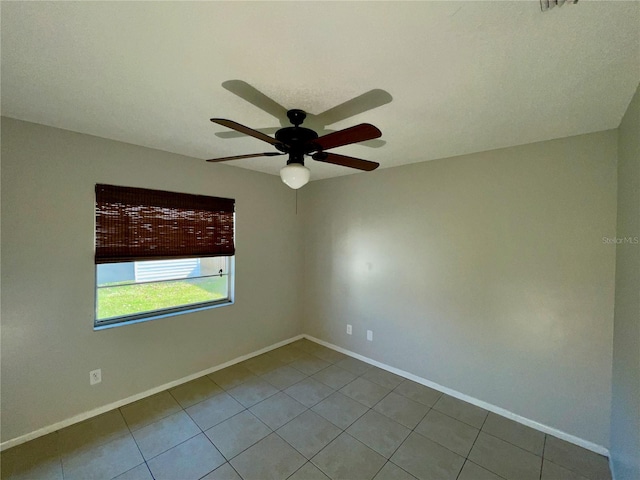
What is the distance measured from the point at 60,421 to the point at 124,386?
43 centimetres

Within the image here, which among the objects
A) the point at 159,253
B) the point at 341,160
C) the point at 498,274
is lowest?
the point at 498,274

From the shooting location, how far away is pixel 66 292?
2086mm

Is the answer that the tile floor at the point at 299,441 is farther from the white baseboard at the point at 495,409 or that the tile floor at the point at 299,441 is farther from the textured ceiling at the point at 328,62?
the textured ceiling at the point at 328,62

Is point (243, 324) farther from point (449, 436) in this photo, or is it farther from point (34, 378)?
point (449, 436)

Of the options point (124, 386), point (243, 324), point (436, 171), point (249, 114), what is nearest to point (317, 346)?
point (243, 324)

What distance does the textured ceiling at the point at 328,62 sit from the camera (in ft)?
3.11

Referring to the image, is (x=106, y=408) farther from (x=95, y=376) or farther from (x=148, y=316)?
(x=148, y=316)

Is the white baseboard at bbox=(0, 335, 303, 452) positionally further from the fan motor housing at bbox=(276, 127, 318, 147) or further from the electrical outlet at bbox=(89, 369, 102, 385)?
the fan motor housing at bbox=(276, 127, 318, 147)

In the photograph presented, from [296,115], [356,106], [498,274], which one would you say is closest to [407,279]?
[498,274]

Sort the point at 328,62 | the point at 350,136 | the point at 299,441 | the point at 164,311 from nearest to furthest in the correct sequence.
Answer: the point at 328,62 → the point at 350,136 → the point at 299,441 → the point at 164,311

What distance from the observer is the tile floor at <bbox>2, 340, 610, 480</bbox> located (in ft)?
5.66

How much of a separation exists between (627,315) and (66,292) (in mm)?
3897

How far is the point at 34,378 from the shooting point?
195cm

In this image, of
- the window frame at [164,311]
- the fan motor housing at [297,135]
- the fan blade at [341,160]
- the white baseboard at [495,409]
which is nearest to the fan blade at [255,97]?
the fan motor housing at [297,135]
